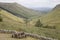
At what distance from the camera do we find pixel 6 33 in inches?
1237

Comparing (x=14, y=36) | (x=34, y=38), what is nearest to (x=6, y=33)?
(x=14, y=36)

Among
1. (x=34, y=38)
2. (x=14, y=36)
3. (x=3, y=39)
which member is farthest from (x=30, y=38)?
(x=3, y=39)

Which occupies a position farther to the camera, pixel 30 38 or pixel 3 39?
pixel 30 38

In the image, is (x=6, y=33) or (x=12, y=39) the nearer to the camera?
(x=12, y=39)

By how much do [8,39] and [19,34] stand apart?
2727mm

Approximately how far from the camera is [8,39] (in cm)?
2672

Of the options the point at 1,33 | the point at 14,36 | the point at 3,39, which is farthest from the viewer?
the point at 1,33

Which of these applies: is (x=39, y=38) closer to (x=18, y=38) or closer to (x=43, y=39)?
(x=43, y=39)

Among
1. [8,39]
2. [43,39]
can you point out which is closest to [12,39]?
[8,39]

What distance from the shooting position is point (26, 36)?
97.1 ft

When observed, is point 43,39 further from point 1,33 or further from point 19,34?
point 1,33

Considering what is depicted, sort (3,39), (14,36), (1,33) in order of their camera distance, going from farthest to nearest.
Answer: (1,33) < (14,36) < (3,39)

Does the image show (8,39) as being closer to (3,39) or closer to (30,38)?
(3,39)

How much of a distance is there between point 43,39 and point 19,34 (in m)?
4.07
